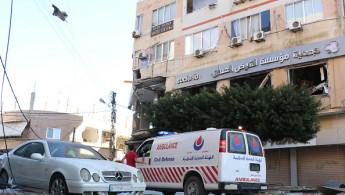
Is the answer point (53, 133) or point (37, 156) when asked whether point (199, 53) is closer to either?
point (37, 156)

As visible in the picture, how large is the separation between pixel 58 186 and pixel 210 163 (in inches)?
151

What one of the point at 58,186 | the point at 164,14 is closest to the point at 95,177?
the point at 58,186

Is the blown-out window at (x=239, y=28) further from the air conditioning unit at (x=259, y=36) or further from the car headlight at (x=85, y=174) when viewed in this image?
the car headlight at (x=85, y=174)

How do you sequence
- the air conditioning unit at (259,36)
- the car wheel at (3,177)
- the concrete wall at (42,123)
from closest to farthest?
the car wheel at (3,177), the air conditioning unit at (259,36), the concrete wall at (42,123)

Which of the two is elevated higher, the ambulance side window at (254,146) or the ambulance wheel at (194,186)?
the ambulance side window at (254,146)

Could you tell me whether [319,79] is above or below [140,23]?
below

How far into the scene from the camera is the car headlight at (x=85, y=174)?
7098 mm

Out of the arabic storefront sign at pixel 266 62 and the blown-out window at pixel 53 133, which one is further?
the blown-out window at pixel 53 133

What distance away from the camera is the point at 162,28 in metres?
26.7

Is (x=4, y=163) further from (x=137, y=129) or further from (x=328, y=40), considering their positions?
(x=137, y=129)

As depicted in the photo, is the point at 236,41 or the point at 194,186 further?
the point at 236,41

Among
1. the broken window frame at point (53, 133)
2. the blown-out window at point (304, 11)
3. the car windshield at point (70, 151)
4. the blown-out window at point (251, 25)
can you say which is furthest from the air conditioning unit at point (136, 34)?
the broken window frame at point (53, 133)

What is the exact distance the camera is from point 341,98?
1716cm

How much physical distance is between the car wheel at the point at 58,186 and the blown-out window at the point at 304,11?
15636 millimetres
